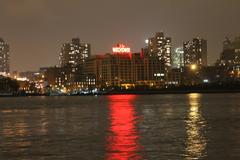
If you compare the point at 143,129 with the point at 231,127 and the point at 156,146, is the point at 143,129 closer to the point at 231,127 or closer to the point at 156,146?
the point at 231,127

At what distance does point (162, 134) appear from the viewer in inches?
1441

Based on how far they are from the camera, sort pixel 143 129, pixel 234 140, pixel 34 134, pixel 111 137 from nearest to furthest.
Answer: pixel 234 140 < pixel 111 137 < pixel 34 134 < pixel 143 129

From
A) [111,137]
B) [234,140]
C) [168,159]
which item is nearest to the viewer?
[168,159]

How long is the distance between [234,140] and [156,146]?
4816mm

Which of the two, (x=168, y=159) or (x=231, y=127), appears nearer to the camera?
(x=168, y=159)

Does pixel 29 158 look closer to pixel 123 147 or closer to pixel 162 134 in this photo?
pixel 123 147

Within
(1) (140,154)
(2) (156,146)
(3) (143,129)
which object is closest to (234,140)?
(2) (156,146)

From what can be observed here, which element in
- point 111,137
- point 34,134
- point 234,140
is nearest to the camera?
point 234,140

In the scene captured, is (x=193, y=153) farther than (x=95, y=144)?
No

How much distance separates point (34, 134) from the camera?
3856 cm

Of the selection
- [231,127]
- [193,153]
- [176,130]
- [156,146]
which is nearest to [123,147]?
[156,146]

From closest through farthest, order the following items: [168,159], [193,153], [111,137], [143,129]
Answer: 1. [168,159]
2. [193,153]
3. [111,137]
4. [143,129]

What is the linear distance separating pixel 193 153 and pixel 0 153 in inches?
368

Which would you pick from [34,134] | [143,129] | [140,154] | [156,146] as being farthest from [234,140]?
[34,134]
